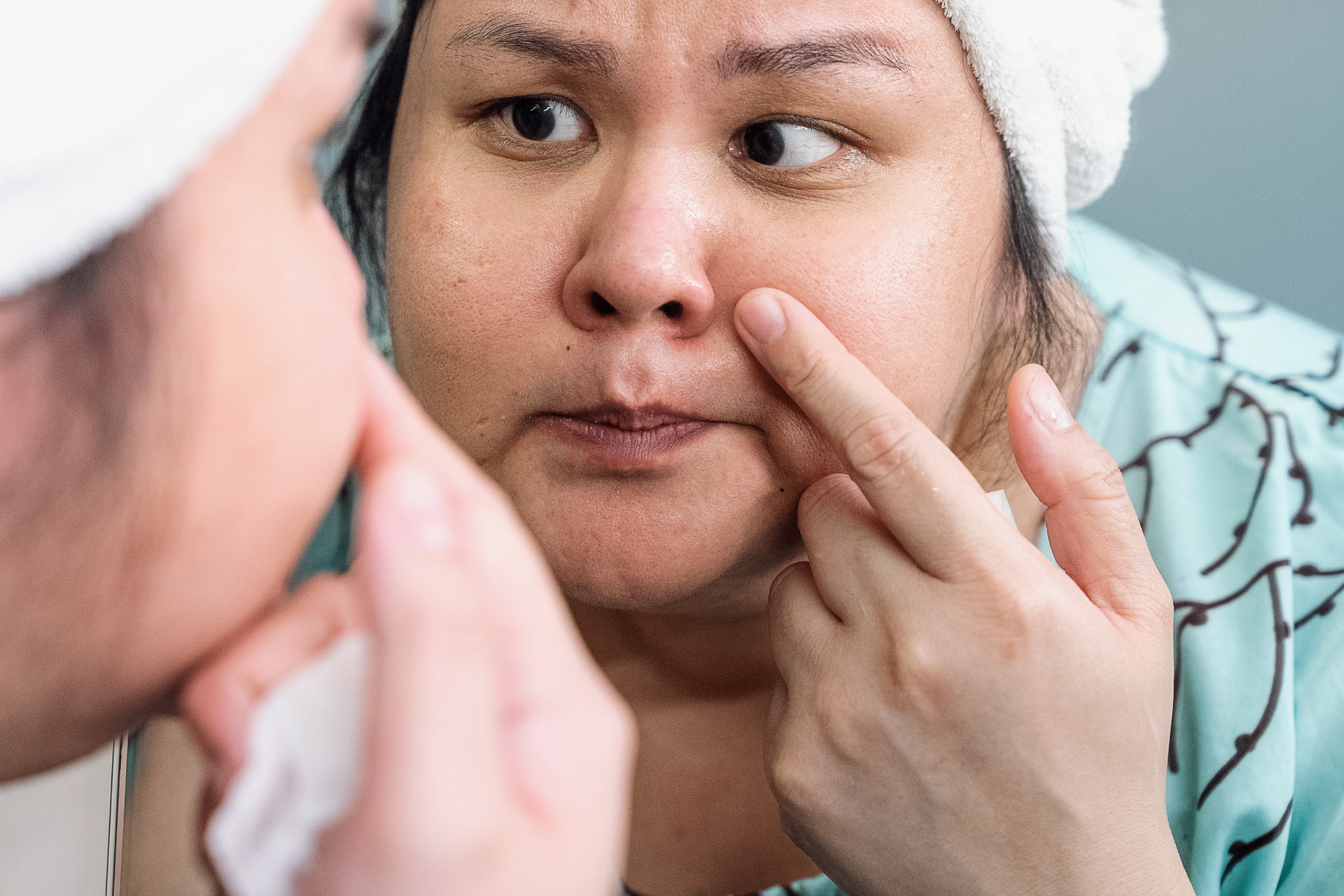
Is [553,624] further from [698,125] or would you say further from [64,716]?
[698,125]

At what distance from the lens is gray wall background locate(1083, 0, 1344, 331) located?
0.93 m

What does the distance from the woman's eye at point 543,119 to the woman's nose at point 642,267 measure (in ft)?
0.18

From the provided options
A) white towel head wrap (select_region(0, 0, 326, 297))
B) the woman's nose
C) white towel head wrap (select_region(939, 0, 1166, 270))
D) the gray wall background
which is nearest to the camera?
white towel head wrap (select_region(0, 0, 326, 297))

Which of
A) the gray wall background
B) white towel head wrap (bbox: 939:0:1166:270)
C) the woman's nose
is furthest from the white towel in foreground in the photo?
the gray wall background

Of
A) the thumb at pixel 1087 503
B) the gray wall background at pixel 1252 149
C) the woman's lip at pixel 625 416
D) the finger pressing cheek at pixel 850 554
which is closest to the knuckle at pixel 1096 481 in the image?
the thumb at pixel 1087 503

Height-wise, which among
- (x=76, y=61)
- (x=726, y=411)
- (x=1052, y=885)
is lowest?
(x=1052, y=885)

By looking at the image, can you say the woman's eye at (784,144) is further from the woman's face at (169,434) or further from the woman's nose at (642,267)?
the woman's face at (169,434)

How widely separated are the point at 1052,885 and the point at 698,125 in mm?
330

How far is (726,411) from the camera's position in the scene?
1.28 ft

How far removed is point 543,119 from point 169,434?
0.25 meters

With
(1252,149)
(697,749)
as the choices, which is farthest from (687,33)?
(1252,149)

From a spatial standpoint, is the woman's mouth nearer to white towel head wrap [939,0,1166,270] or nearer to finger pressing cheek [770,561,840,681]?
finger pressing cheek [770,561,840,681]

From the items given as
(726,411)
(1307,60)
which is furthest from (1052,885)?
(1307,60)

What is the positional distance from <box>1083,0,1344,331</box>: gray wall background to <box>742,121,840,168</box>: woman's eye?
28.0 inches
